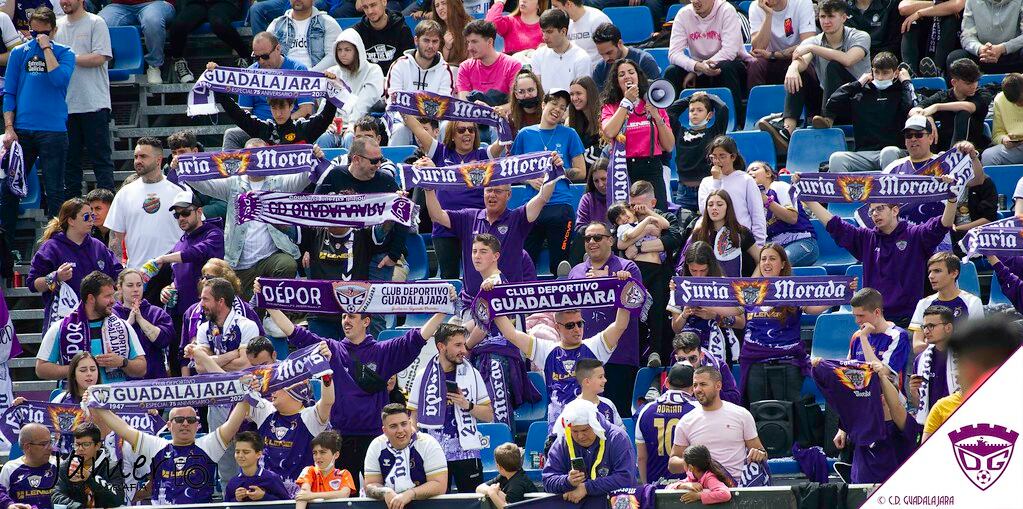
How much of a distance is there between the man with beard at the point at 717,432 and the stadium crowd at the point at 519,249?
0.6 inches

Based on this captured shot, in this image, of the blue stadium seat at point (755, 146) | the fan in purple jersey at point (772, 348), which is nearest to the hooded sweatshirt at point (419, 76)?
the blue stadium seat at point (755, 146)

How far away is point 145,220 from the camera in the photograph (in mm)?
12289

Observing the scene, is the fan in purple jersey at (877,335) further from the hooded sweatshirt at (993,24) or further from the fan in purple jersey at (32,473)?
the fan in purple jersey at (32,473)

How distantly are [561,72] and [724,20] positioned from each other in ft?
4.94

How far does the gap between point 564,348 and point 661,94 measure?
252cm

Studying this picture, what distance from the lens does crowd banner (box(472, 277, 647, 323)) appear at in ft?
33.4

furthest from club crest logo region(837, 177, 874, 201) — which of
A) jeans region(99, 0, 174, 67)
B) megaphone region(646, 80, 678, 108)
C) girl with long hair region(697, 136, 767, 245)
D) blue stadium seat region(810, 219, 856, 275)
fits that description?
jeans region(99, 0, 174, 67)

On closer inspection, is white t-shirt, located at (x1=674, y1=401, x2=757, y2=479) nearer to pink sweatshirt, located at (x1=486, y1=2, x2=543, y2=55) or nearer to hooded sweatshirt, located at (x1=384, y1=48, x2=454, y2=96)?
hooded sweatshirt, located at (x1=384, y1=48, x2=454, y2=96)

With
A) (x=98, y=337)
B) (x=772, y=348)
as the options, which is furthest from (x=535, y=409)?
(x=98, y=337)

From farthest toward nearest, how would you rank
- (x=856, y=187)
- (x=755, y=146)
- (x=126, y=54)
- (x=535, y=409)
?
(x=126, y=54) → (x=755, y=146) → (x=535, y=409) → (x=856, y=187)

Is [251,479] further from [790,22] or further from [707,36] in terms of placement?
[790,22]

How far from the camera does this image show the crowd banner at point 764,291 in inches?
403

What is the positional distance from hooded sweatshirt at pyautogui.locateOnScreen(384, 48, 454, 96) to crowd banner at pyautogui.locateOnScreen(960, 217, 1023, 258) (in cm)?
486

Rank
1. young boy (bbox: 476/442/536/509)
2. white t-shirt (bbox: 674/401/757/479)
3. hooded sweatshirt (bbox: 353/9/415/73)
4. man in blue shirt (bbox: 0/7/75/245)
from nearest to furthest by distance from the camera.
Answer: young boy (bbox: 476/442/536/509) < white t-shirt (bbox: 674/401/757/479) < man in blue shirt (bbox: 0/7/75/245) < hooded sweatshirt (bbox: 353/9/415/73)
